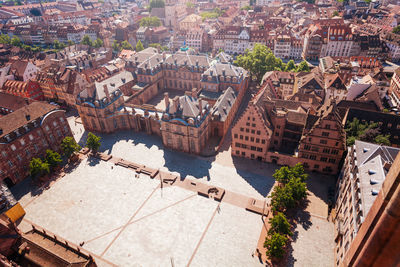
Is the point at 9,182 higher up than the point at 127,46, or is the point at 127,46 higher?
the point at 127,46

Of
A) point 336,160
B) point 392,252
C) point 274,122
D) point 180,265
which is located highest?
point 392,252

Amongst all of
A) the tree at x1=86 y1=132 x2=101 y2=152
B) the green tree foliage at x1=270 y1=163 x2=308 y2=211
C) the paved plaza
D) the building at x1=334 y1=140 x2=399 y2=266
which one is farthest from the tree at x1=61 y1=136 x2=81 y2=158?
the building at x1=334 y1=140 x2=399 y2=266

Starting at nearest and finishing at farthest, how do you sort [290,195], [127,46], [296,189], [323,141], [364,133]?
[290,195] < [296,189] < [323,141] < [364,133] < [127,46]

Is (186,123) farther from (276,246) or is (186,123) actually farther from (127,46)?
(127,46)

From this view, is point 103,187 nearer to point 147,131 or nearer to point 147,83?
point 147,131

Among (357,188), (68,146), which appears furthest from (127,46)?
(357,188)

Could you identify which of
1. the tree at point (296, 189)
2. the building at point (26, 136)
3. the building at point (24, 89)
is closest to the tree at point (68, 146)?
the building at point (26, 136)

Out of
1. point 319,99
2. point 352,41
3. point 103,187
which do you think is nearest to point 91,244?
point 103,187
